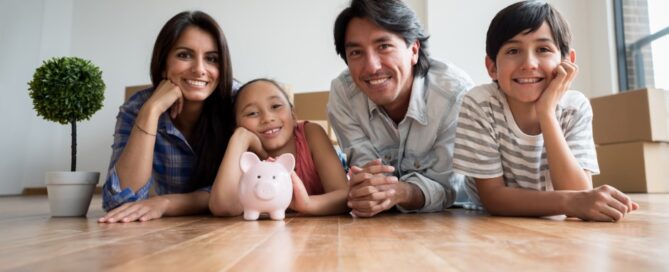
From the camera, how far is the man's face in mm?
1213

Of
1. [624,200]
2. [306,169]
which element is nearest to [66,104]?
[306,169]

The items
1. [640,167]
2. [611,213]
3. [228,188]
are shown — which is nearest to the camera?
[611,213]

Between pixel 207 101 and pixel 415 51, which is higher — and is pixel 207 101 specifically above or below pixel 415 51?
below

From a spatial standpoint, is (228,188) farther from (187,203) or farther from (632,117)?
(632,117)

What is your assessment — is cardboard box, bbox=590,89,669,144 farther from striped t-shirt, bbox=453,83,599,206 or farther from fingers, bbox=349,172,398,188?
fingers, bbox=349,172,398,188

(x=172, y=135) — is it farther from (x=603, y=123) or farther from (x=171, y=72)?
(x=603, y=123)

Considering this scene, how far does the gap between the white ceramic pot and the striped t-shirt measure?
91cm

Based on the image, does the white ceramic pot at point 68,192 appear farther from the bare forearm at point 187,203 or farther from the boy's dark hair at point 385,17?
the boy's dark hair at point 385,17

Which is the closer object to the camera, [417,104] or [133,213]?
[133,213]

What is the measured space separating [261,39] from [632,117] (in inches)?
99.9

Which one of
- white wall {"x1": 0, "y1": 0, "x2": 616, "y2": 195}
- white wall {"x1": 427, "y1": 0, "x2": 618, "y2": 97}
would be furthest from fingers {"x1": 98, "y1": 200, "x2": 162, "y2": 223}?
white wall {"x1": 427, "y1": 0, "x2": 618, "y2": 97}

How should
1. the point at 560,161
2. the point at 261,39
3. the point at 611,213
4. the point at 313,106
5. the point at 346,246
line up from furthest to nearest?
1. the point at 261,39
2. the point at 313,106
3. the point at 560,161
4. the point at 611,213
5. the point at 346,246

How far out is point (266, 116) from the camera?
1.19 metres

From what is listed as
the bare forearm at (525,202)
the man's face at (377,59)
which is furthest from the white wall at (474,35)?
the bare forearm at (525,202)
